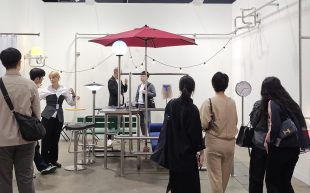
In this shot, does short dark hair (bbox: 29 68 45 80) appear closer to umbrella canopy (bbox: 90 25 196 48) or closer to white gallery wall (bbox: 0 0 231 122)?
umbrella canopy (bbox: 90 25 196 48)

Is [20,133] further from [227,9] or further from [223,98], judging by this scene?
[227,9]

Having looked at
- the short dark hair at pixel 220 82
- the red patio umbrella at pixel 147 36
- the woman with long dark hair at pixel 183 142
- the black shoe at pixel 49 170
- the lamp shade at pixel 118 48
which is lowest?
the black shoe at pixel 49 170

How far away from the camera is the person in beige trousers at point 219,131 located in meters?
3.41

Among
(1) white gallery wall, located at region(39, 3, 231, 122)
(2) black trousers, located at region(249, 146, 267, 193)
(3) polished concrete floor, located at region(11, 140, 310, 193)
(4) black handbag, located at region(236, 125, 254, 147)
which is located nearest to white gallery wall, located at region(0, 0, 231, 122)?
(1) white gallery wall, located at region(39, 3, 231, 122)

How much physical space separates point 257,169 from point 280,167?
37 cm

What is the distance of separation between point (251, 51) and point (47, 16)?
513cm

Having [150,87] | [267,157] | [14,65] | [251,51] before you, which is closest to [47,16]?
[150,87]

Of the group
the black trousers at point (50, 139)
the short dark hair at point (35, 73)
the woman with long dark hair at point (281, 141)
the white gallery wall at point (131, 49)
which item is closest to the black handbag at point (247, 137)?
the woman with long dark hair at point (281, 141)

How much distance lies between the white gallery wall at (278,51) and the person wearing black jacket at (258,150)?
1.78 metres

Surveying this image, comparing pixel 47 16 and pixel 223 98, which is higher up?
pixel 47 16

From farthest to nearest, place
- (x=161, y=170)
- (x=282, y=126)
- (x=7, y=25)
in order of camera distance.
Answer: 1. (x=7, y=25)
2. (x=161, y=170)
3. (x=282, y=126)

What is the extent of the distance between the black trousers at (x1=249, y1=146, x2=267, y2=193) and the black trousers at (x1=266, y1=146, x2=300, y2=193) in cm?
22

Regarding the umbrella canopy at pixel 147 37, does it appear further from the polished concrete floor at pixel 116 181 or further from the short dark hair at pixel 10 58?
the short dark hair at pixel 10 58

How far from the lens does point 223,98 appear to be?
346cm
